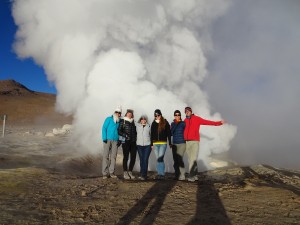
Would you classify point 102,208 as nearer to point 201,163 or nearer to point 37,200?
point 37,200

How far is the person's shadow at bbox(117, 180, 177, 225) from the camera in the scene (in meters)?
4.70

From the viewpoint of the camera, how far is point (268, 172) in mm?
10727

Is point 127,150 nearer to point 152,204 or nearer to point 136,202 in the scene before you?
point 136,202

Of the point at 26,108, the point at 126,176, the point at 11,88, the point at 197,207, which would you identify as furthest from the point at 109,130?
the point at 11,88

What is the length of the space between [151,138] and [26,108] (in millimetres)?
56568

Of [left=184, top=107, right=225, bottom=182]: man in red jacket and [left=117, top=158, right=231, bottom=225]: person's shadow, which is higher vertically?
[left=184, top=107, right=225, bottom=182]: man in red jacket

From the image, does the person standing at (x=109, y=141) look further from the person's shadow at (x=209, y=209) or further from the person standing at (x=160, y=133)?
the person's shadow at (x=209, y=209)

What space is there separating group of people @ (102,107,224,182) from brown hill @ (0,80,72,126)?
38.7 m

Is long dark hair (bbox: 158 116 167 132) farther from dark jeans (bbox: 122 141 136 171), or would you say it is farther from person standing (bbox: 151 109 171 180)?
dark jeans (bbox: 122 141 136 171)

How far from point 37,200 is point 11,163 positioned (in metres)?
6.54

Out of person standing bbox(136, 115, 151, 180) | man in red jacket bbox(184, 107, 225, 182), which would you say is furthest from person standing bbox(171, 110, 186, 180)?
person standing bbox(136, 115, 151, 180)

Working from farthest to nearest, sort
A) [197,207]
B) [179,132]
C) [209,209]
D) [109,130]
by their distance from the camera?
[109,130]
[179,132]
[197,207]
[209,209]

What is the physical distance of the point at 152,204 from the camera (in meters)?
5.46

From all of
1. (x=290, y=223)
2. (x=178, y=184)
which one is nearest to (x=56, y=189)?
(x=178, y=184)
